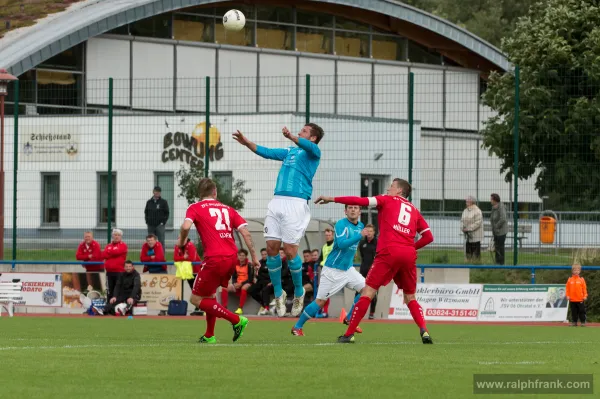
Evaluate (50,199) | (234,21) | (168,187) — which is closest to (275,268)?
(168,187)

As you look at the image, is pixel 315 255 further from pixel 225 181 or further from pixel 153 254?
pixel 225 181

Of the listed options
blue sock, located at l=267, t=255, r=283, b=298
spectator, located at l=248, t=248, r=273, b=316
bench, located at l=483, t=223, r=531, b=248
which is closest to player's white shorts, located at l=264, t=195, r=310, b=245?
blue sock, located at l=267, t=255, r=283, b=298

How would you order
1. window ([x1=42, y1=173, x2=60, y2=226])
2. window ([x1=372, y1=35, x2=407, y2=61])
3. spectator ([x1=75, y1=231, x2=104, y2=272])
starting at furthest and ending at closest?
1. window ([x1=372, y1=35, x2=407, y2=61])
2. window ([x1=42, y1=173, x2=60, y2=226])
3. spectator ([x1=75, y1=231, x2=104, y2=272])

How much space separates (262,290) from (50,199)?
594 centimetres

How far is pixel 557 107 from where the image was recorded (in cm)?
3186

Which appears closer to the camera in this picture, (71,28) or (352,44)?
(71,28)

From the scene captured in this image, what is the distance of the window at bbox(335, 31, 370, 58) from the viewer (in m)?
54.4

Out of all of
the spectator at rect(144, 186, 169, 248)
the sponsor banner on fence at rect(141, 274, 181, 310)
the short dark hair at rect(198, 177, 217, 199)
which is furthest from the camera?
the spectator at rect(144, 186, 169, 248)

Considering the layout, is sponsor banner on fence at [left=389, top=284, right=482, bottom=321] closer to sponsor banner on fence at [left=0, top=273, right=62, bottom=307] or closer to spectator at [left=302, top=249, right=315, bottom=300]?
spectator at [left=302, top=249, right=315, bottom=300]

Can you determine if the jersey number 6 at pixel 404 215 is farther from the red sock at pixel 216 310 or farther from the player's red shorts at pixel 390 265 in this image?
the red sock at pixel 216 310

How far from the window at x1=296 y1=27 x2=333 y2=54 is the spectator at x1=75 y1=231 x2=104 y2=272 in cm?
2906

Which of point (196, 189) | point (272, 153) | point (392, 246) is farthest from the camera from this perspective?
point (196, 189)

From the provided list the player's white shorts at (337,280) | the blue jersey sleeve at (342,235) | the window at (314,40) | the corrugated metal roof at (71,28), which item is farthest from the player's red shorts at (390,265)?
the window at (314,40)

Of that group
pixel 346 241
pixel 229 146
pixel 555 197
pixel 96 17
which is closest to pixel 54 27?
pixel 96 17
